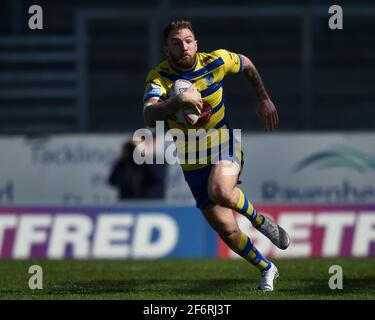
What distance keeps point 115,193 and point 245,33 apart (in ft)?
14.8

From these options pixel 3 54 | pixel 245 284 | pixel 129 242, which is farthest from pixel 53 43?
pixel 245 284

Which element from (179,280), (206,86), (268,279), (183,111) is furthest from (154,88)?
(179,280)

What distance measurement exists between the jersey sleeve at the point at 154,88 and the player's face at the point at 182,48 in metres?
0.22

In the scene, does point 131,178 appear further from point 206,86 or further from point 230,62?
point 206,86

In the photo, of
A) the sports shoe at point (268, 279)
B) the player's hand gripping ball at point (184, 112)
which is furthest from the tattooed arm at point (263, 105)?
the sports shoe at point (268, 279)

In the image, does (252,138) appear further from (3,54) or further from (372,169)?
(3,54)

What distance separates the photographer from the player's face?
10.1 meters

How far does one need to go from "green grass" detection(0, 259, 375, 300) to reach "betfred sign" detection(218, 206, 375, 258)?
126cm

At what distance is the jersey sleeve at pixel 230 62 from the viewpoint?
1060 centimetres

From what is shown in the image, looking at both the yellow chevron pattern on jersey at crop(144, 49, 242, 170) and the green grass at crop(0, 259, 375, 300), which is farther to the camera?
the yellow chevron pattern on jersey at crop(144, 49, 242, 170)

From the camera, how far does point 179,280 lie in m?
11.8

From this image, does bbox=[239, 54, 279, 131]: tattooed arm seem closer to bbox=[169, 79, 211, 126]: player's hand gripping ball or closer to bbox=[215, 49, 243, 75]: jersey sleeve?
bbox=[215, 49, 243, 75]: jersey sleeve

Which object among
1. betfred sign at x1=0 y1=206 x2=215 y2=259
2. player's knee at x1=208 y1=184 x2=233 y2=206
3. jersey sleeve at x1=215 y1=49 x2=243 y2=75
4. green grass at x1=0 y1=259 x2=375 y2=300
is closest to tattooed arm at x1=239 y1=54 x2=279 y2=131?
jersey sleeve at x1=215 y1=49 x2=243 y2=75

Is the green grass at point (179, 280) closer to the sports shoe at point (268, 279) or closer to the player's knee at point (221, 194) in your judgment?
the sports shoe at point (268, 279)
